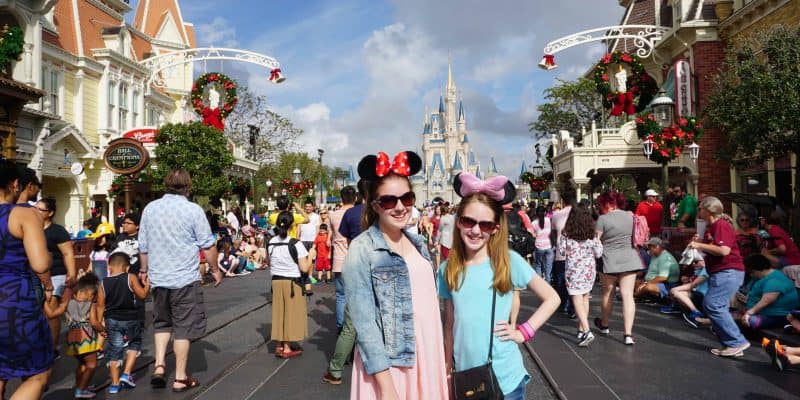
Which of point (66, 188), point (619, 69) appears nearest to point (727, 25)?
point (619, 69)

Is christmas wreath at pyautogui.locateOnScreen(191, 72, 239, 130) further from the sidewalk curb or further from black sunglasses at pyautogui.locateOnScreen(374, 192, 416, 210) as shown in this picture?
black sunglasses at pyautogui.locateOnScreen(374, 192, 416, 210)

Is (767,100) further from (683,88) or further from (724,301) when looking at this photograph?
(724,301)

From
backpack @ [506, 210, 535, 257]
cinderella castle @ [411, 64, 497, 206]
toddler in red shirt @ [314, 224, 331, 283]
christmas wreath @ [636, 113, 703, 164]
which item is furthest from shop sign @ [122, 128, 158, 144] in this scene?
cinderella castle @ [411, 64, 497, 206]

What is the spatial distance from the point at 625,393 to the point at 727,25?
60.5 ft

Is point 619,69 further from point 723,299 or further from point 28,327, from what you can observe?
point 28,327

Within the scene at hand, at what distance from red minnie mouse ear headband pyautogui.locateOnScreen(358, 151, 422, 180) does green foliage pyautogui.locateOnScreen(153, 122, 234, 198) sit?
2259cm

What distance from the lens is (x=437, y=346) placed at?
2.81 metres

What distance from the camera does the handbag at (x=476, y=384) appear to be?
8.88ft

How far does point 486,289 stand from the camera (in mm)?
2963

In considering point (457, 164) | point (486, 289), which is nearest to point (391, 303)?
point (486, 289)

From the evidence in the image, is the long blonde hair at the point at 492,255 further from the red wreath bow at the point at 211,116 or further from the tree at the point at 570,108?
the tree at the point at 570,108

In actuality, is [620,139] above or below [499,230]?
above

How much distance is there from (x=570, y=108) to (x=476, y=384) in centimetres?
4227

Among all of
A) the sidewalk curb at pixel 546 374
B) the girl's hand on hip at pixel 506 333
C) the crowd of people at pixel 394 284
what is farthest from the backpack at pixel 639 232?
the girl's hand on hip at pixel 506 333
